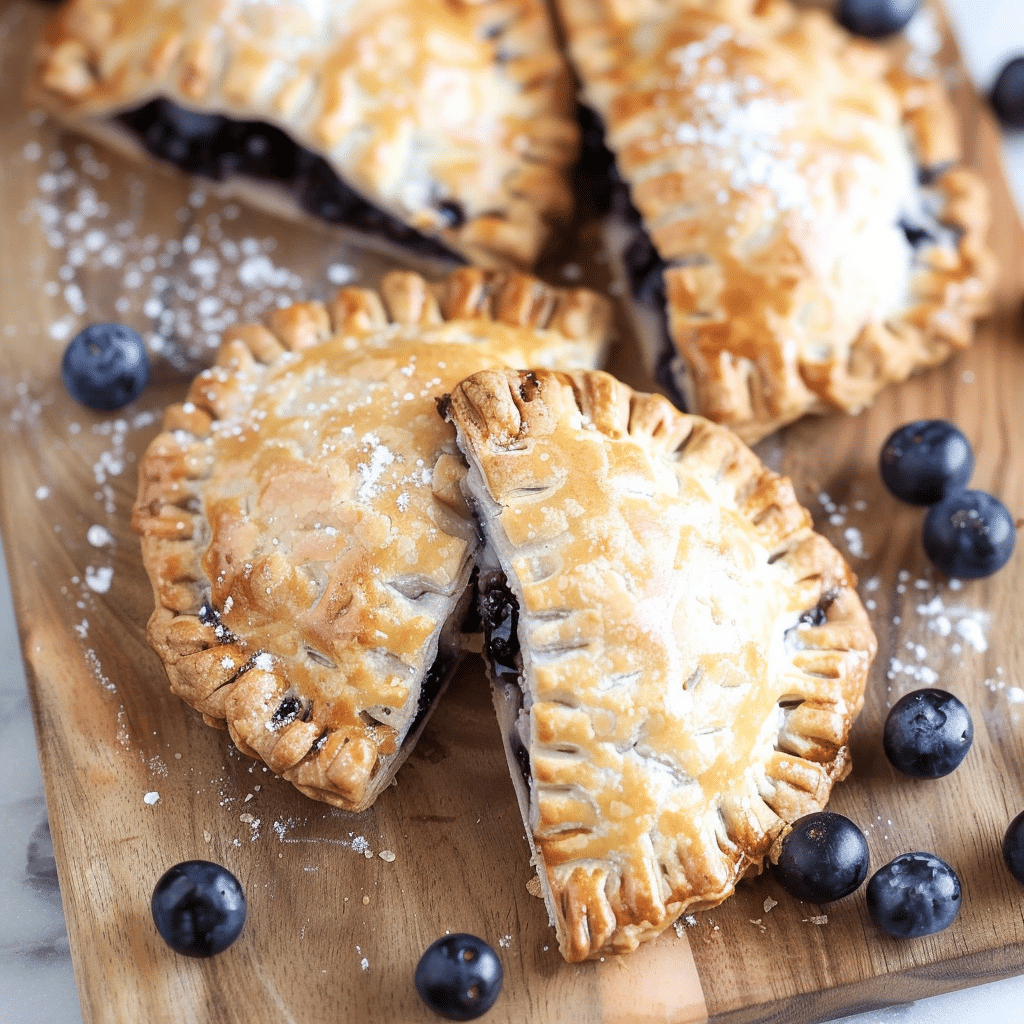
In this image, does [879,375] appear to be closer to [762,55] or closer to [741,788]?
[762,55]

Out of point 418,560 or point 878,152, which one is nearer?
point 418,560

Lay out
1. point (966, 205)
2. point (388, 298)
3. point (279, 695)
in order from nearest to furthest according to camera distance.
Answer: point (279, 695) → point (388, 298) → point (966, 205)

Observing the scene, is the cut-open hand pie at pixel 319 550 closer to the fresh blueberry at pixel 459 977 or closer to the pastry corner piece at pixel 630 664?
the pastry corner piece at pixel 630 664

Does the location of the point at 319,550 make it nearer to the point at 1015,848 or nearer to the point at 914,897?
the point at 914,897

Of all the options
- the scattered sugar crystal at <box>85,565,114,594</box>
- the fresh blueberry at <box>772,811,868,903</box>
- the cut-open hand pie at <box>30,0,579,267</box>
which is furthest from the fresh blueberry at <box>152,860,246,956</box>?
the cut-open hand pie at <box>30,0,579,267</box>

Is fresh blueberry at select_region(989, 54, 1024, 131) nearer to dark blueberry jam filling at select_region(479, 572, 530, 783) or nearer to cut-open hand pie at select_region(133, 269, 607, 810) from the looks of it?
cut-open hand pie at select_region(133, 269, 607, 810)

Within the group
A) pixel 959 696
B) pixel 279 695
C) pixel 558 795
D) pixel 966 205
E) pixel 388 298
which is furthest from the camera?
pixel 966 205

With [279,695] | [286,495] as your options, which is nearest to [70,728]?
[279,695]

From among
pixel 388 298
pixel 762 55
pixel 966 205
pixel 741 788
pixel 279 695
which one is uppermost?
pixel 762 55
